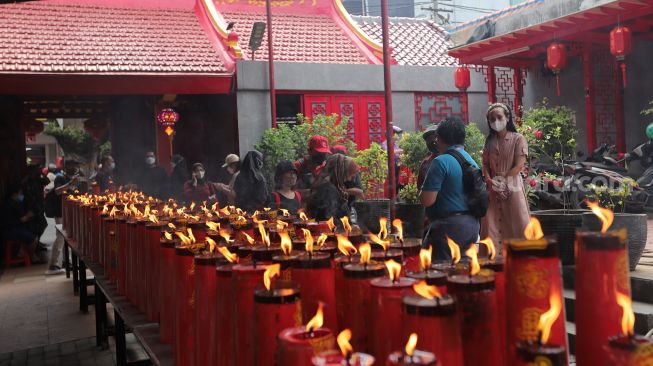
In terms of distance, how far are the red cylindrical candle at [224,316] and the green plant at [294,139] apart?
8888 mm

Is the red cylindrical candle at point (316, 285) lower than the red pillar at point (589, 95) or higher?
lower

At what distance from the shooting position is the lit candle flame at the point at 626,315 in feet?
2.69

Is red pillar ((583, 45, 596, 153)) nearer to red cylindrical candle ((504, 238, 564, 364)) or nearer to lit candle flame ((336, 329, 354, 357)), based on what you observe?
red cylindrical candle ((504, 238, 564, 364))

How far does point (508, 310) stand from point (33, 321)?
629 cm

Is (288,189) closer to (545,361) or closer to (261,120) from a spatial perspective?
(545,361)

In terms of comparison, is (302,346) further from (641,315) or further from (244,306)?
(641,315)

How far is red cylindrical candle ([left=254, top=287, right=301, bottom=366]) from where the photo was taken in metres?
1.04

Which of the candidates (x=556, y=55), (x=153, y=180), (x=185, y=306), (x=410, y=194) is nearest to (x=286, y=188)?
(x=410, y=194)

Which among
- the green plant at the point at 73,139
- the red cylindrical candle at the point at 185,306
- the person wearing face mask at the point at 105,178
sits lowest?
the red cylindrical candle at the point at 185,306

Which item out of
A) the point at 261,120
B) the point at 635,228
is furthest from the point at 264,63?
the point at 635,228

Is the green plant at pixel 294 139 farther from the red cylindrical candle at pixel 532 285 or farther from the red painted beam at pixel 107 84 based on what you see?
the red cylindrical candle at pixel 532 285

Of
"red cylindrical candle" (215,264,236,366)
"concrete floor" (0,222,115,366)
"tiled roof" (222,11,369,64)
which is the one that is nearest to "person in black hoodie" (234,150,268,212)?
"concrete floor" (0,222,115,366)

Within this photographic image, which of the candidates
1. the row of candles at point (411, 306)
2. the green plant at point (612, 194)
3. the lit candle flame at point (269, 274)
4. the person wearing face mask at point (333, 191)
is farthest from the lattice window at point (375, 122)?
the lit candle flame at point (269, 274)

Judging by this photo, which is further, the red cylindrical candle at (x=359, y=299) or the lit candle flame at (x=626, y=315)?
the red cylindrical candle at (x=359, y=299)
